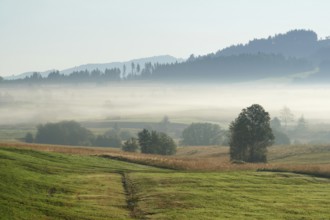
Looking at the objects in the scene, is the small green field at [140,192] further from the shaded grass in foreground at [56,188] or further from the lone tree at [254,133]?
the lone tree at [254,133]

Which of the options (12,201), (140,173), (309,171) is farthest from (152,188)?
(309,171)

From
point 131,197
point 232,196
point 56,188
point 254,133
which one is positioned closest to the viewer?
point 56,188

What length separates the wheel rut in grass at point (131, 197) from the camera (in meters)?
44.1

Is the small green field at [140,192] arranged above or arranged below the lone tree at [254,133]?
below

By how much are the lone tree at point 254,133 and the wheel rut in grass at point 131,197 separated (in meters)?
51.1

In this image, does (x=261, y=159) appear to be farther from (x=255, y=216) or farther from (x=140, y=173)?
(x=255, y=216)

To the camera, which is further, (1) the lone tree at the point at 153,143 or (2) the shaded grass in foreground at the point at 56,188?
(1) the lone tree at the point at 153,143

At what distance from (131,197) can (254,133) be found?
62.8 metres

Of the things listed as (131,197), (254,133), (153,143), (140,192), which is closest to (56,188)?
(131,197)

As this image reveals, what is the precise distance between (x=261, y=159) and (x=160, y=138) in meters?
36.5

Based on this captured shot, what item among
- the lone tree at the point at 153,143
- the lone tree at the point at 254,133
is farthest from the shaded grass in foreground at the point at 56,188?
the lone tree at the point at 153,143

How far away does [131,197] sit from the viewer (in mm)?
51469

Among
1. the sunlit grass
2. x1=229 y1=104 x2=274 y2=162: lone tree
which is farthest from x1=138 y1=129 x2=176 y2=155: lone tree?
the sunlit grass

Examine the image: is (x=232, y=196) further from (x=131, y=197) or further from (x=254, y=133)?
(x=254, y=133)
